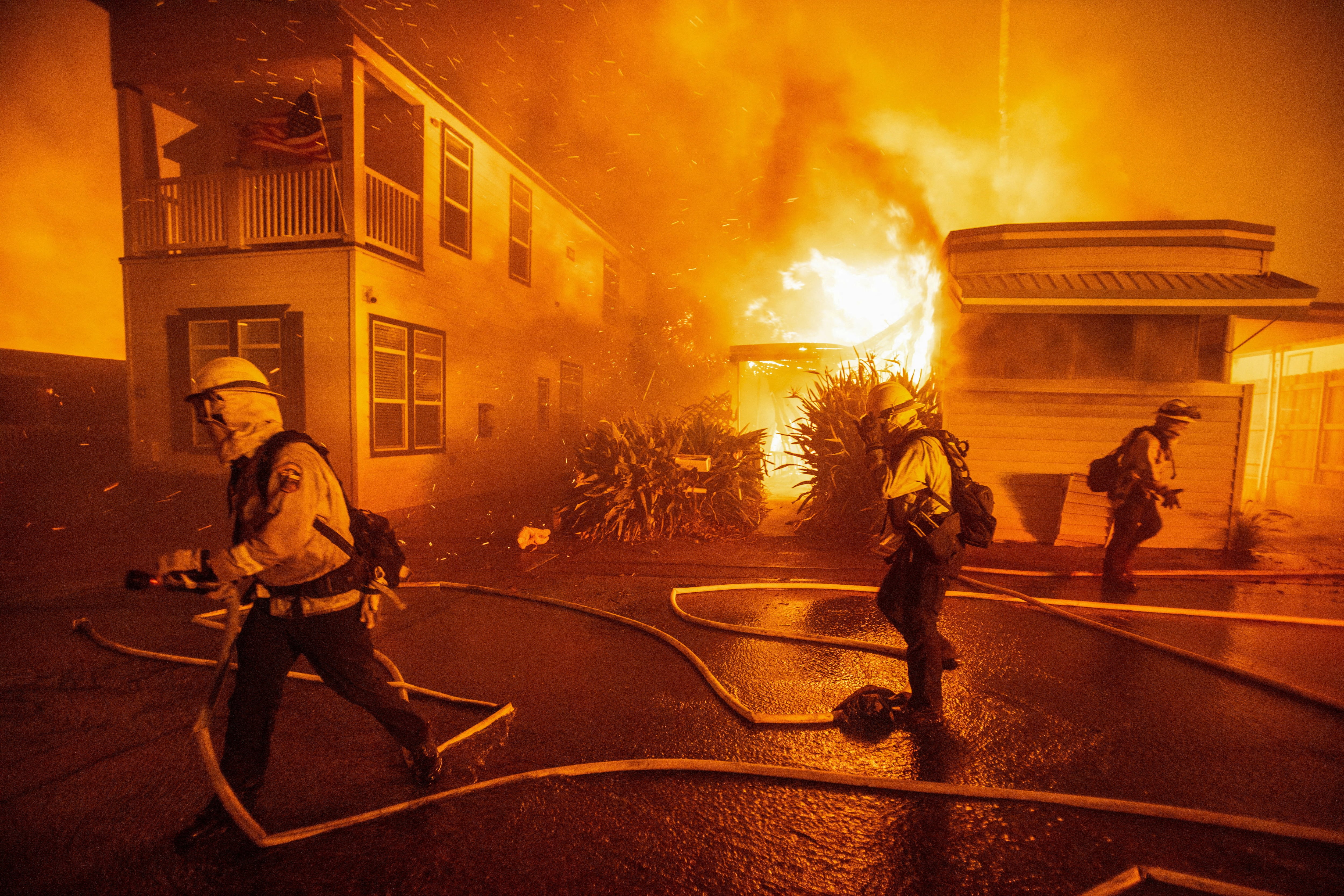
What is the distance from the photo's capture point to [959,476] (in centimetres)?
358

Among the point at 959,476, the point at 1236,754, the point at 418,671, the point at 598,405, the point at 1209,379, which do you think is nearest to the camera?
the point at 1236,754

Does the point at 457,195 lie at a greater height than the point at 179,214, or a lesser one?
greater

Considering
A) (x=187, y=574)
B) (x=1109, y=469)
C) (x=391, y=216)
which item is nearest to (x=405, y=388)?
(x=391, y=216)

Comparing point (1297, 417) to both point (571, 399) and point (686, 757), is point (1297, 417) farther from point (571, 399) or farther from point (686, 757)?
point (571, 399)

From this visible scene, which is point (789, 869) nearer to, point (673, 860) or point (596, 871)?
point (673, 860)

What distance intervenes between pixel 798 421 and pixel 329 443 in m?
7.60

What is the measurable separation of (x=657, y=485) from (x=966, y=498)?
610 cm

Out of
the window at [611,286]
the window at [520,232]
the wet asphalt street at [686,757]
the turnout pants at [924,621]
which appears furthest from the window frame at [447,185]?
the turnout pants at [924,621]

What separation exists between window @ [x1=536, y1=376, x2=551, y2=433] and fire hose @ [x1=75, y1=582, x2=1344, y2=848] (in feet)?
43.4

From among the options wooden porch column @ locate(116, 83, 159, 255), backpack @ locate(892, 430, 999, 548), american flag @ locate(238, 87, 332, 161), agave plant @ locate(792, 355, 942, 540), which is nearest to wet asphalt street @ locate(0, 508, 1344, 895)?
backpack @ locate(892, 430, 999, 548)

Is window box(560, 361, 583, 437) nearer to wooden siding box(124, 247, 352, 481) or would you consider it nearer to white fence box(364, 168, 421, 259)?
white fence box(364, 168, 421, 259)

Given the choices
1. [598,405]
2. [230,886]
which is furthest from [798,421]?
[598,405]

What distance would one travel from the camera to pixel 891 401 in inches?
150

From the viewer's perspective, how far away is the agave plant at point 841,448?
→ 9.09 m
